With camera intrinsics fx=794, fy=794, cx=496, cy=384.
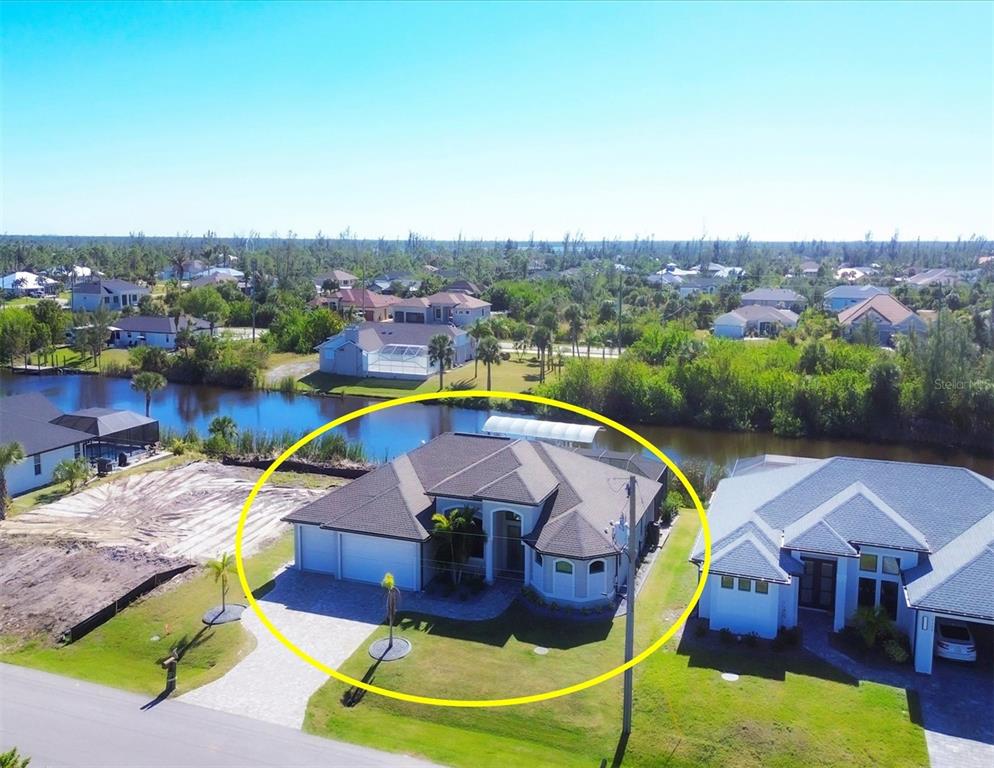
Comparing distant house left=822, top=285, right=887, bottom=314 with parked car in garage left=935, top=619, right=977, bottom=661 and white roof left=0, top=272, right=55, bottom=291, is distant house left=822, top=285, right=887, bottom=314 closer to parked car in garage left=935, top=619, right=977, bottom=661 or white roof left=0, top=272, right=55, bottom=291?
parked car in garage left=935, top=619, right=977, bottom=661

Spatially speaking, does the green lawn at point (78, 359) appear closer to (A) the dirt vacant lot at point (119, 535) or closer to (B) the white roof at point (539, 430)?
(A) the dirt vacant lot at point (119, 535)

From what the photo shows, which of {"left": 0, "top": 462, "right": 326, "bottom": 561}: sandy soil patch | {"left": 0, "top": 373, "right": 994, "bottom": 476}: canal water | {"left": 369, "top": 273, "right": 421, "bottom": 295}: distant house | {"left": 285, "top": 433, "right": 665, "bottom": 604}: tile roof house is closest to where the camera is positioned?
{"left": 285, "top": 433, "right": 665, "bottom": 604}: tile roof house

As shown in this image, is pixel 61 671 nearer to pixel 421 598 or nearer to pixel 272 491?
pixel 421 598

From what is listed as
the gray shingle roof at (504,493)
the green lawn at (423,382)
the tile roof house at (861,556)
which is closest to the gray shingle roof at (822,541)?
the tile roof house at (861,556)

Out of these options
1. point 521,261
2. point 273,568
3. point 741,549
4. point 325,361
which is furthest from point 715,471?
point 521,261

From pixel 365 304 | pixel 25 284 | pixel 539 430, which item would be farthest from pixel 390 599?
pixel 25 284

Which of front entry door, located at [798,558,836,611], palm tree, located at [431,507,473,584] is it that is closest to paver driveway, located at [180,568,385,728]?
palm tree, located at [431,507,473,584]
